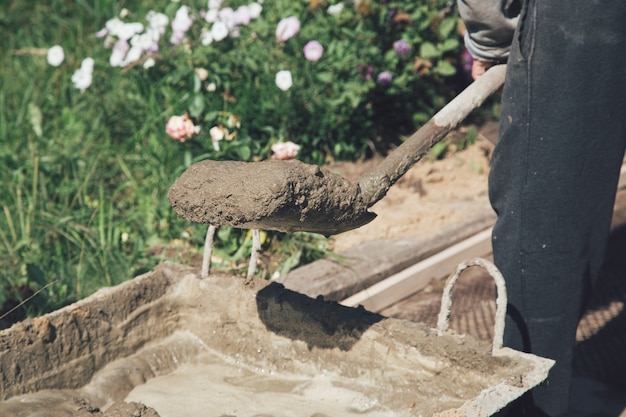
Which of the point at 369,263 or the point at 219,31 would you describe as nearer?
the point at 369,263

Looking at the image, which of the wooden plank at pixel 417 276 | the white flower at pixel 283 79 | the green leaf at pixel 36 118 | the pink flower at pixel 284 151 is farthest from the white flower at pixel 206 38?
the wooden plank at pixel 417 276

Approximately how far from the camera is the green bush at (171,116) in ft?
11.9

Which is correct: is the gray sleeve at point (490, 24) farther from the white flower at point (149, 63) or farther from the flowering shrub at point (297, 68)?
the white flower at point (149, 63)

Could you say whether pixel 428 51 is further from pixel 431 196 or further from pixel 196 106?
pixel 196 106

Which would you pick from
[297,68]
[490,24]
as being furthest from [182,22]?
[490,24]

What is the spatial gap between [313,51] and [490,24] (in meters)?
1.79

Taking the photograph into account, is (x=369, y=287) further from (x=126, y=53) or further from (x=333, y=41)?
(x=126, y=53)

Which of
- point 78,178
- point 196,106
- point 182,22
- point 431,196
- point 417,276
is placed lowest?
point 417,276

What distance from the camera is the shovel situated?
2.09 metres

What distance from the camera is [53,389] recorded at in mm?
2625

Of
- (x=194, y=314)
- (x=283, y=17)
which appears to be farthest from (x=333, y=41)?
(x=194, y=314)

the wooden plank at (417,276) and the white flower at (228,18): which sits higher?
the white flower at (228,18)

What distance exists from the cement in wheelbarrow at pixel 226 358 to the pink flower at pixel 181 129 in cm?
90

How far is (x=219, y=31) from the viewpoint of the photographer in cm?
409
